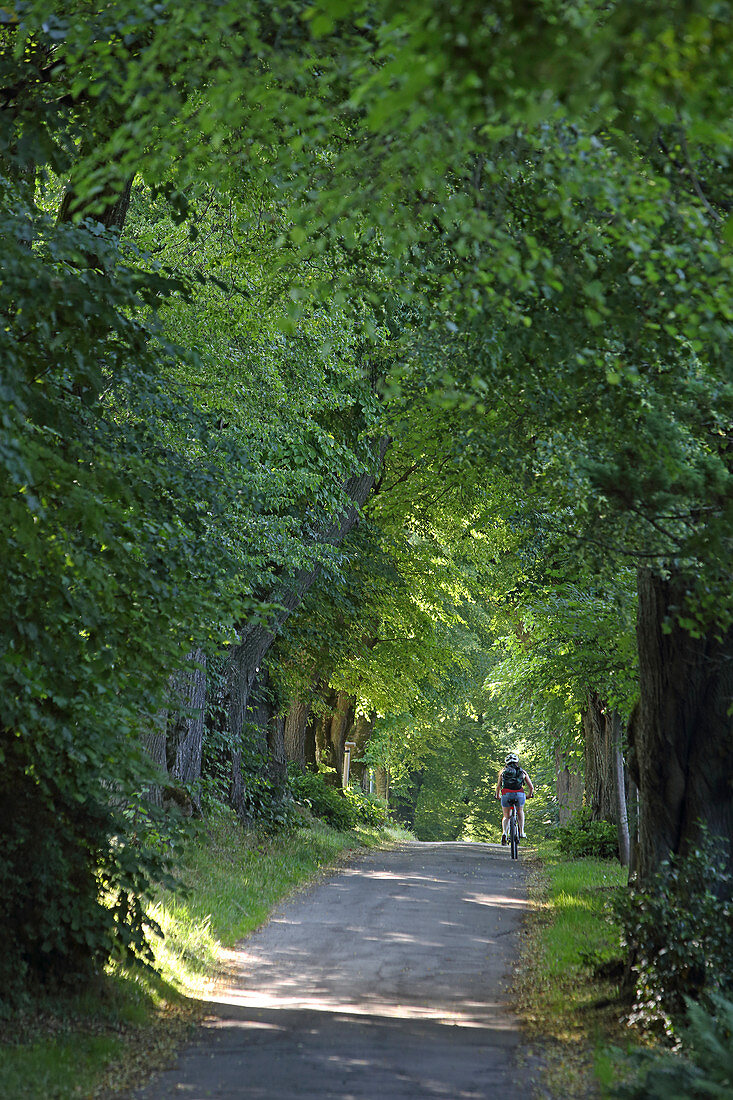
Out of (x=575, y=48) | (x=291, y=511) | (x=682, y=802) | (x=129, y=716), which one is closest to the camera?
(x=575, y=48)

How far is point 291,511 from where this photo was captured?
56.0 feet

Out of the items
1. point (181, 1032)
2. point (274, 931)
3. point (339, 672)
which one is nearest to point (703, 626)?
point (181, 1032)

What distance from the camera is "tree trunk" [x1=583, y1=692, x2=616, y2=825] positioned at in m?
19.8

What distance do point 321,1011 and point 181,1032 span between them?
1.27 meters

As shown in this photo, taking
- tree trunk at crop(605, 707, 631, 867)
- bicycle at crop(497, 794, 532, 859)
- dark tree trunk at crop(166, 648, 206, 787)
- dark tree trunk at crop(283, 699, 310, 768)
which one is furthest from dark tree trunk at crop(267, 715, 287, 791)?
tree trunk at crop(605, 707, 631, 867)

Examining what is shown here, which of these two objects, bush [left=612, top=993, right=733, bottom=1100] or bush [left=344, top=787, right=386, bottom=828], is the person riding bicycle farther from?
bush [left=612, top=993, right=733, bottom=1100]

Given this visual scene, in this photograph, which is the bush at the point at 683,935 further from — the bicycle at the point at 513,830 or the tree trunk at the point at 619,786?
the bicycle at the point at 513,830

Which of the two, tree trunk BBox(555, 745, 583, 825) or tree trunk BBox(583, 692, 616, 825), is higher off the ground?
tree trunk BBox(583, 692, 616, 825)

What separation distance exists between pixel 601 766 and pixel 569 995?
12.1 metres

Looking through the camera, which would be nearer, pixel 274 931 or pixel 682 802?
pixel 682 802

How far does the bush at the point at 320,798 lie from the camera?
25373 millimetres

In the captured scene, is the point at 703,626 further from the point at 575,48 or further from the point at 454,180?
the point at 575,48

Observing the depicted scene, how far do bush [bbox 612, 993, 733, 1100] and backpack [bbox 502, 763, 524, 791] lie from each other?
1526 centimetres

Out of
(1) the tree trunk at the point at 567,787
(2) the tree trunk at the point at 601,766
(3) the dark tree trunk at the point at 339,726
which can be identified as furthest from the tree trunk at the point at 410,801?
(2) the tree trunk at the point at 601,766
